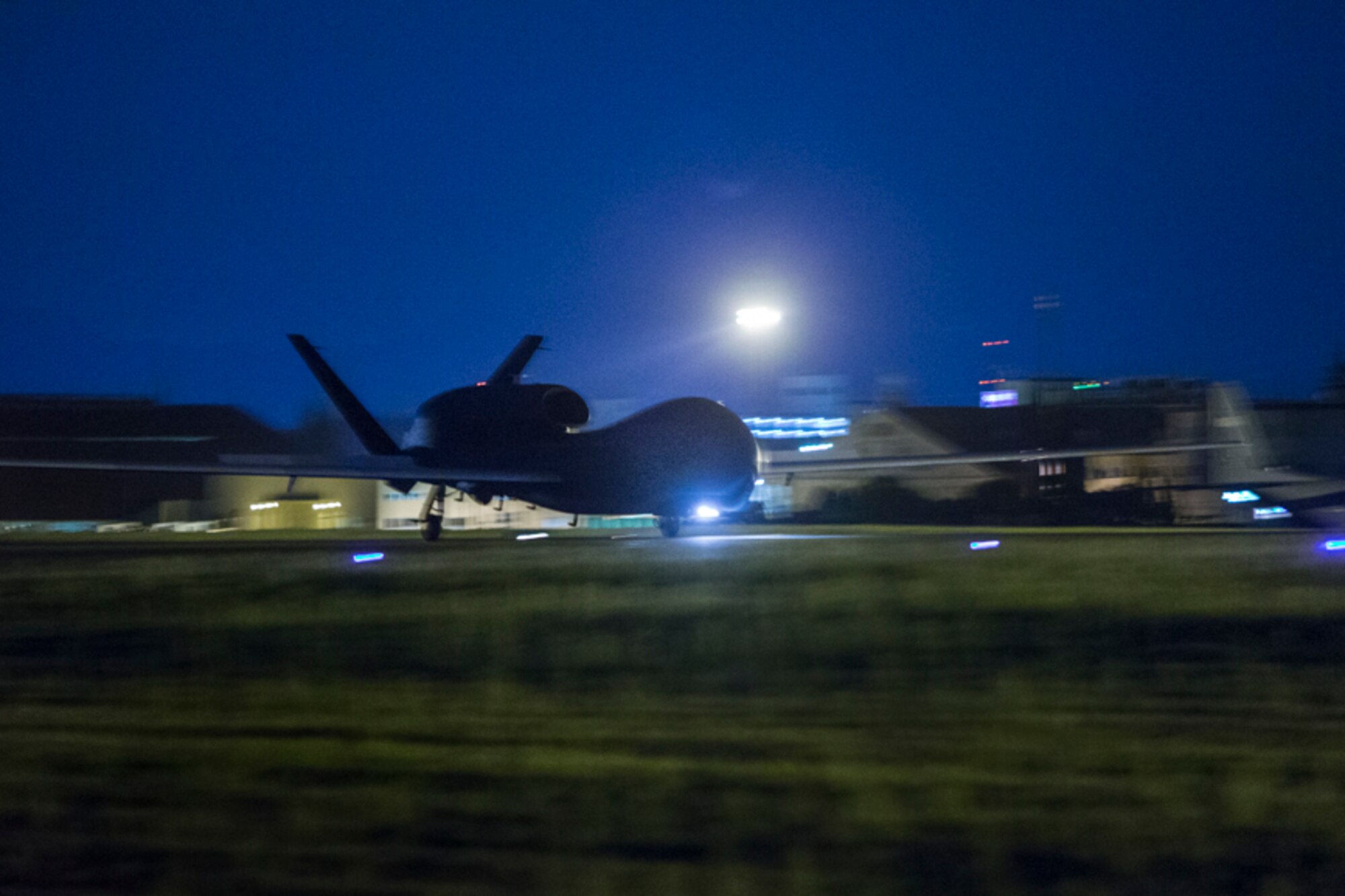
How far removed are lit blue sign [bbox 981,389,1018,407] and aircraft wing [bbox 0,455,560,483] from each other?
5183 centimetres

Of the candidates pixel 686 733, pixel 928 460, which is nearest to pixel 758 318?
pixel 928 460

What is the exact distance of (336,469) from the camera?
86.5 ft

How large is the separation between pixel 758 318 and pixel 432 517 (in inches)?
952

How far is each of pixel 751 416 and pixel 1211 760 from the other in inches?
2599

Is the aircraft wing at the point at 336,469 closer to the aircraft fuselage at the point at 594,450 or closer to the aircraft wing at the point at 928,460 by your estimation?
the aircraft fuselage at the point at 594,450

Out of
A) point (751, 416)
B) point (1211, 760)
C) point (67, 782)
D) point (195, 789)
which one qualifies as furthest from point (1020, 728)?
point (751, 416)

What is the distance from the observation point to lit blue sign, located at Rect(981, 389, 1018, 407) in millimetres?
74188

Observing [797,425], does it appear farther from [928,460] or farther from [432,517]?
[432,517]

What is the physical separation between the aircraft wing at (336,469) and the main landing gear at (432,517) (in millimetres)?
1146

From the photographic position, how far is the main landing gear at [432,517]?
96.5ft

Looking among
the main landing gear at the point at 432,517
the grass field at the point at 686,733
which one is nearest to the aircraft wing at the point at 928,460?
the main landing gear at the point at 432,517

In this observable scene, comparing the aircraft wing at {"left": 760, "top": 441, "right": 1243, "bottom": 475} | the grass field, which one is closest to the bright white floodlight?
the aircraft wing at {"left": 760, "top": 441, "right": 1243, "bottom": 475}

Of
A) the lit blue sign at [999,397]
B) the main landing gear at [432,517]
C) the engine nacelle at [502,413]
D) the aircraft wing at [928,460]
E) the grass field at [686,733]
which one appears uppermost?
the lit blue sign at [999,397]

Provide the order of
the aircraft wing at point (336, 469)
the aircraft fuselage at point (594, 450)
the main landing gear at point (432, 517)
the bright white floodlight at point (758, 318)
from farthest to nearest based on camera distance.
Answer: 1. the bright white floodlight at point (758, 318)
2. the main landing gear at point (432, 517)
3. the aircraft fuselage at point (594, 450)
4. the aircraft wing at point (336, 469)
